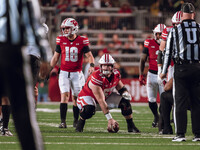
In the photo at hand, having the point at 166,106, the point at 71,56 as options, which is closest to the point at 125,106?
the point at 166,106

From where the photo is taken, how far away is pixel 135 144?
5961 millimetres

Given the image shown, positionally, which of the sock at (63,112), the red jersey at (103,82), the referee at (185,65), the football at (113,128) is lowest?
the sock at (63,112)

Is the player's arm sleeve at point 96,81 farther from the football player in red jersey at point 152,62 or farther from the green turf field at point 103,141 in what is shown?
the football player in red jersey at point 152,62

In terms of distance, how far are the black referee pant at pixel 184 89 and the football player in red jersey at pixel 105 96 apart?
130 centimetres

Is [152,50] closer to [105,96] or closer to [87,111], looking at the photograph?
[105,96]

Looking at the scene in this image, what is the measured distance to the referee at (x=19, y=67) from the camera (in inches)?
129

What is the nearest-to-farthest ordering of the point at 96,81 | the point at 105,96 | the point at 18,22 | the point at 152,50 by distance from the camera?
1. the point at 18,22
2. the point at 96,81
3. the point at 105,96
4. the point at 152,50

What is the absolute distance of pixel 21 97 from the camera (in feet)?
10.8

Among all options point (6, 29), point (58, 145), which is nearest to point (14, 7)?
point (6, 29)

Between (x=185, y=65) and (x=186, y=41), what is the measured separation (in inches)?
11.1

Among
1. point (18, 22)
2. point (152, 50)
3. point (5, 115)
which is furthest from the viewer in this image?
point (152, 50)

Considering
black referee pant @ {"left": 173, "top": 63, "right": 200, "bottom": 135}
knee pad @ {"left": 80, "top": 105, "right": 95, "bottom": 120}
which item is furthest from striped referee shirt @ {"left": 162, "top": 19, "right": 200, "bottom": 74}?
knee pad @ {"left": 80, "top": 105, "right": 95, "bottom": 120}

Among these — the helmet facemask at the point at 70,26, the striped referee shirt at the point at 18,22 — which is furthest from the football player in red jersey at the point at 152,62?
the striped referee shirt at the point at 18,22

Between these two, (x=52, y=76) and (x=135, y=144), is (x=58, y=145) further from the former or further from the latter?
(x=52, y=76)
